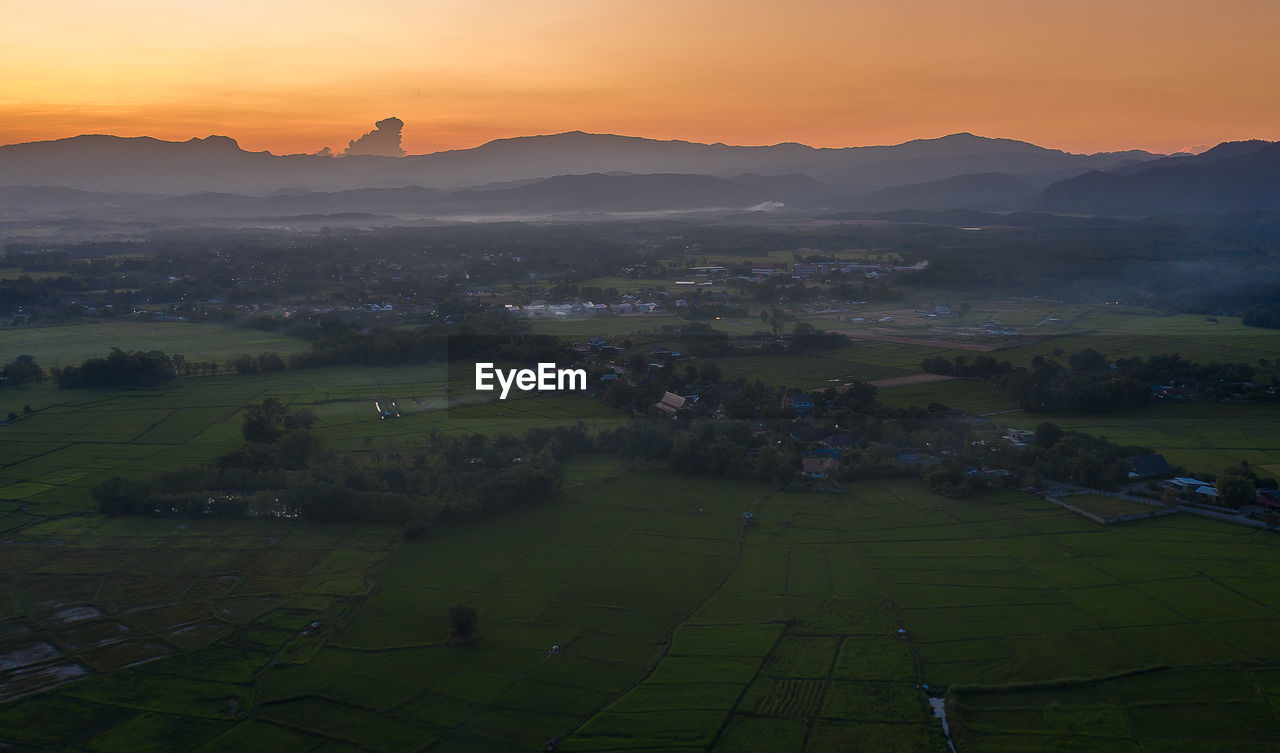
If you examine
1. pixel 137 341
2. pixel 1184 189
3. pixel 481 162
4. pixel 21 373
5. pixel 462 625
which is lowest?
pixel 462 625

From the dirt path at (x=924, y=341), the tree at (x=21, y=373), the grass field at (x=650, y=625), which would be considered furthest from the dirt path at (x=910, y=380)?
the tree at (x=21, y=373)

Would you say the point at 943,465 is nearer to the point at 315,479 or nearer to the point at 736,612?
the point at 736,612

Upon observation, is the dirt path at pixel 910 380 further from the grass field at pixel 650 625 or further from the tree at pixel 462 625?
the tree at pixel 462 625

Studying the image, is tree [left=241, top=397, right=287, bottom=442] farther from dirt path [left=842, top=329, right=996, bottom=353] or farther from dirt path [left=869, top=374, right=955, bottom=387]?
dirt path [left=842, top=329, right=996, bottom=353]

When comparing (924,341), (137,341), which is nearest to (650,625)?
(924,341)

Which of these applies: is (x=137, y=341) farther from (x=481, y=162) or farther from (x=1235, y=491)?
(x=481, y=162)

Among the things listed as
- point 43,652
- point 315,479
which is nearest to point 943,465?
point 315,479
